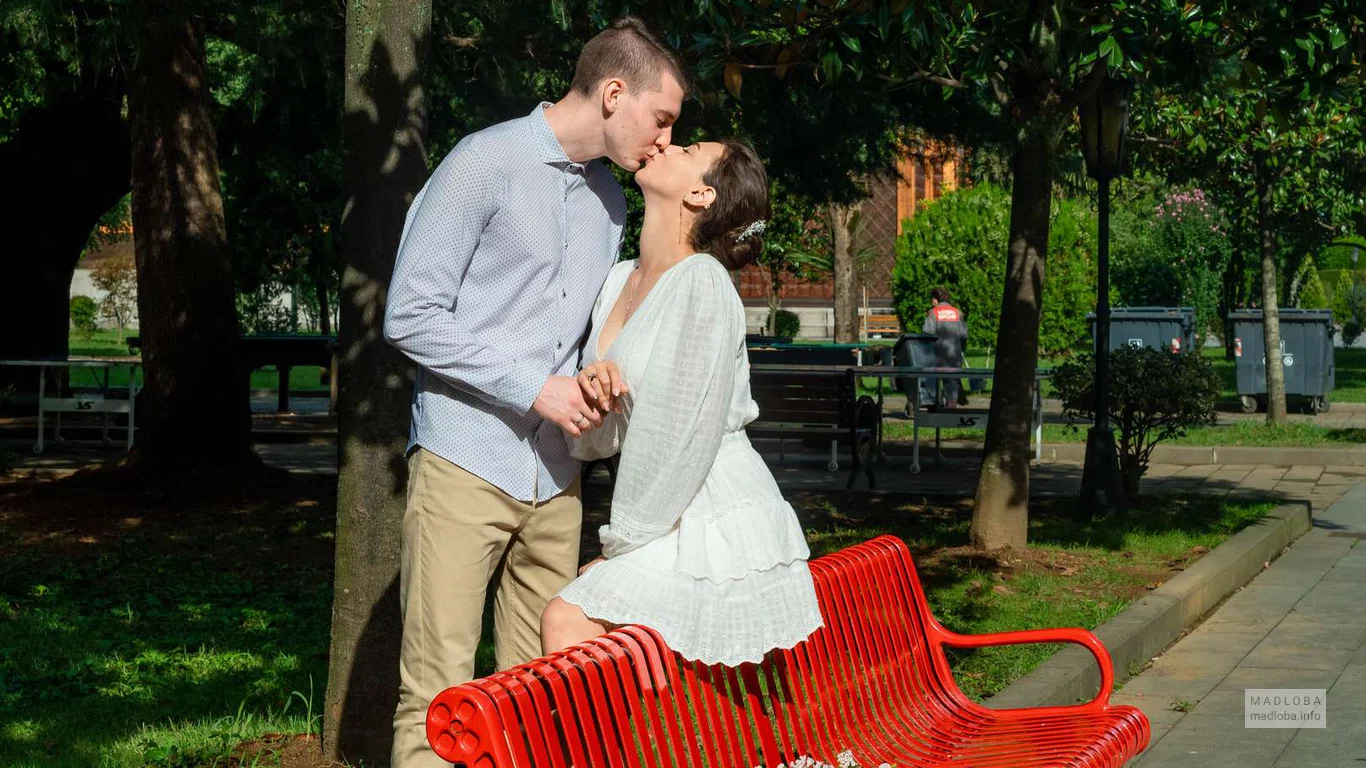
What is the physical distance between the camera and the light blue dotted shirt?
3.30m

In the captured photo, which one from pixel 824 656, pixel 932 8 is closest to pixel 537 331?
pixel 824 656

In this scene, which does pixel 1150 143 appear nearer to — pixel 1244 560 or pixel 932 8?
pixel 1244 560

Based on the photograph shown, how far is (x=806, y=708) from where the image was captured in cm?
389

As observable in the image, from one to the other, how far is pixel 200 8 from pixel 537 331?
23.0ft

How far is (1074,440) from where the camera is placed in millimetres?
17406

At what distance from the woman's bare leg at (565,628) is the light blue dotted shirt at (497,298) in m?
0.32

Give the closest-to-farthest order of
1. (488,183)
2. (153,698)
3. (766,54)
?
(488,183) < (153,698) < (766,54)

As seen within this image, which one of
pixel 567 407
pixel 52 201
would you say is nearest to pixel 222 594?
pixel 567 407

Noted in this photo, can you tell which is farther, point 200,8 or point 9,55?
point 9,55

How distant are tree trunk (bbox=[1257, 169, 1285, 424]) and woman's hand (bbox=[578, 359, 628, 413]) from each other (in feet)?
60.6

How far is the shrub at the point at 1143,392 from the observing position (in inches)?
460

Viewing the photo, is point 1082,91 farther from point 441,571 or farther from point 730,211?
point 441,571

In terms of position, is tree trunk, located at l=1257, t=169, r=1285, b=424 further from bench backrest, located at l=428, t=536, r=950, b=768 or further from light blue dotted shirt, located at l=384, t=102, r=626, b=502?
light blue dotted shirt, located at l=384, t=102, r=626, b=502

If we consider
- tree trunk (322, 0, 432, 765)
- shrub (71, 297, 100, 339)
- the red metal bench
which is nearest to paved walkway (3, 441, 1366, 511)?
the red metal bench
